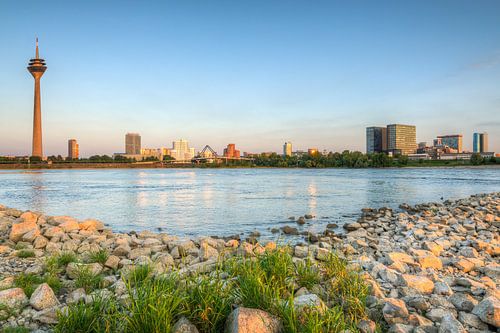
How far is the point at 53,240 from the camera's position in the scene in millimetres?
9156

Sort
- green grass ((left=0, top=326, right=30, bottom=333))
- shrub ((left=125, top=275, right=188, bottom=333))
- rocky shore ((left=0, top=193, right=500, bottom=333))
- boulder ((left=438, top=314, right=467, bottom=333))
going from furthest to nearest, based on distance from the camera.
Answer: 1. rocky shore ((left=0, top=193, right=500, bottom=333))
2. green grass ((left=0, top=326, right=30, bottom=333))
3. boulder ((left=438, top=314, right=467, bottom=333))
4. shrub ((left=125, top=275, right=188, bottom=333))

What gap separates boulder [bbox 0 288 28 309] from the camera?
4.55 meters

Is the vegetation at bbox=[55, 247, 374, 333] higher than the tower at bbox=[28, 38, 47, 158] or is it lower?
lower

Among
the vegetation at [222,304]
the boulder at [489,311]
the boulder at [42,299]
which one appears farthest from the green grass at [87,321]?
the boulder at [489,311]

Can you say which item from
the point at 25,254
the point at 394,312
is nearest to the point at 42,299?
the point at 25,254

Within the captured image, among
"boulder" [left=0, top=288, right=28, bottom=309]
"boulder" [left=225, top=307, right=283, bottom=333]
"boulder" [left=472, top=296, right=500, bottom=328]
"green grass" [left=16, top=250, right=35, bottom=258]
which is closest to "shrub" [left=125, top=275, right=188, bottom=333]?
"boulder" [left=225, top=307, right=283, bottom=333]

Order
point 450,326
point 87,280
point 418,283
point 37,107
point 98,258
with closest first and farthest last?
point 450,326 → point 418,283 → point 87,280 → point 98,258 → point 37,107


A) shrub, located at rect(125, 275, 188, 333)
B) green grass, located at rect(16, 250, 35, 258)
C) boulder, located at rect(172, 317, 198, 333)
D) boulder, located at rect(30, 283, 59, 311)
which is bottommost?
green grass, located at rect(16, 250, 35, 258)

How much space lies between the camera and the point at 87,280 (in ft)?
18.7

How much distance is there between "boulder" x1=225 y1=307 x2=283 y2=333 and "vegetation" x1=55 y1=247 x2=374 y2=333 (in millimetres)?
Answer: 130

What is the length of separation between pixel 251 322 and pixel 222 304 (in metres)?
0.52

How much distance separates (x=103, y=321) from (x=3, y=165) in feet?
596

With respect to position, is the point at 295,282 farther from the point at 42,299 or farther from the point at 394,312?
the point at 42,299

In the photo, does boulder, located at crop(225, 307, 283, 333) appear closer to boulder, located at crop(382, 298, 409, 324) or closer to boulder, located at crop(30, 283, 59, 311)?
boulder, located at crop(382, 298, 409, 324)
